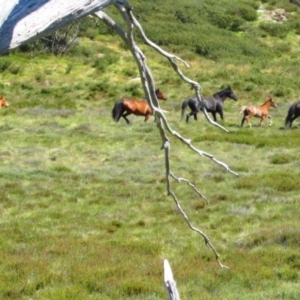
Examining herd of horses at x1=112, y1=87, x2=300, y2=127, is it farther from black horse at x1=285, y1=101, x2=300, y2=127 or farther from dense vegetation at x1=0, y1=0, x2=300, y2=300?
dense vegetation at x1=0, y1=0, x2=300, y2=300

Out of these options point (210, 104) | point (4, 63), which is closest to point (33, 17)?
point (210, 104)

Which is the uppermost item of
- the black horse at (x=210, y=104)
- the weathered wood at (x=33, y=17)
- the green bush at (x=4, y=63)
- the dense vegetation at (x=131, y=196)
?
the weathered wood at (x=33, y=17)

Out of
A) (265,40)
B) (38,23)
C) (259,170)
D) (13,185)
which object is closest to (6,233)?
(13,185)

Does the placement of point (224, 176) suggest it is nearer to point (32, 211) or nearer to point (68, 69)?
point (32, 211)

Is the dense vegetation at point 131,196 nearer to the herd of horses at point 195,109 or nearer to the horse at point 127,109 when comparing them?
the horse at point 127,109

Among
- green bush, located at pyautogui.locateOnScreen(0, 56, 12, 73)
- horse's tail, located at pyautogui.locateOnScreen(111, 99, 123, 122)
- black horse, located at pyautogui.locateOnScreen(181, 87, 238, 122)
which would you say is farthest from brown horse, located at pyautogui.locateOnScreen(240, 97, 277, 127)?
green bush, located at pyautogui.locateOnScreen(0, 56, 12, 73)

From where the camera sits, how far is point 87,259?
32.0 feet

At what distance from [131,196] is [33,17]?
12628 millimetres

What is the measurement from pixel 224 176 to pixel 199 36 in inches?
1515

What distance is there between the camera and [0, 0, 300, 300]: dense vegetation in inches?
337

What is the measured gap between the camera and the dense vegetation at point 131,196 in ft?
28.1

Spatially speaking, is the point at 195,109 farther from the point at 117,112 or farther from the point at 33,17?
the point at 33,17

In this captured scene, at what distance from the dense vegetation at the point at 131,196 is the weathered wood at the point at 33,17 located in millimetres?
1947

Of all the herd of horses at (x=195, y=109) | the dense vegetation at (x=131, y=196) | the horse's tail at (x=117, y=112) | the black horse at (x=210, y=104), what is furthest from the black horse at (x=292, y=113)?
the horse's tail at (x=117, y=112)
